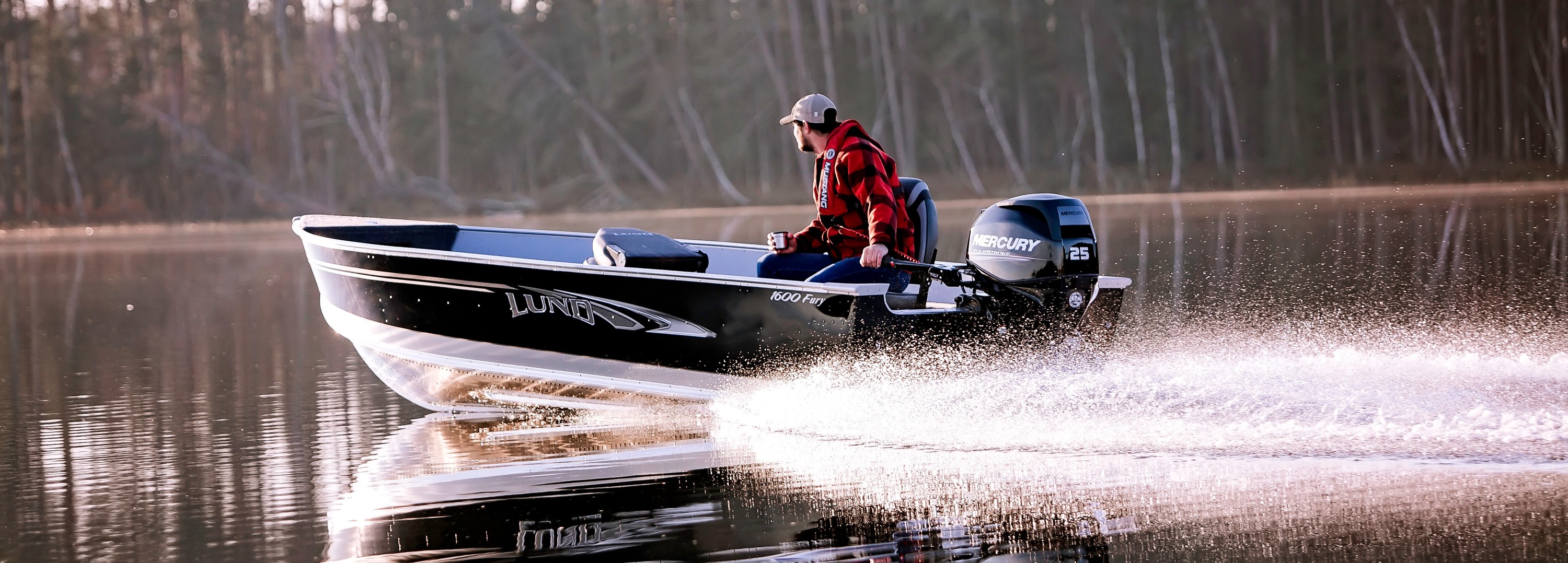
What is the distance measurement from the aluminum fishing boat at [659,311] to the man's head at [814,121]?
0.47 metres

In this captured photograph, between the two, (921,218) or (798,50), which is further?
(798,50)

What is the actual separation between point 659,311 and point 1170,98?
38620 mm

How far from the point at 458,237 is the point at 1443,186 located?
110 feet

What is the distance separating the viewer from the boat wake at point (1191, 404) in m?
5.68

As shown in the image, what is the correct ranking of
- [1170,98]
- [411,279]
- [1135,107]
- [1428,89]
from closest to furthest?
[411,279], [1428,89], [1170,98], [1135,107]

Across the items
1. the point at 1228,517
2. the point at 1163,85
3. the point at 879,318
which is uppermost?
the point at 1163,85

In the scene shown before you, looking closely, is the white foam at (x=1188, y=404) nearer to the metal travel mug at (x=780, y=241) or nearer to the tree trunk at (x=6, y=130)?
the metal travel mug at (x=780, y=241)

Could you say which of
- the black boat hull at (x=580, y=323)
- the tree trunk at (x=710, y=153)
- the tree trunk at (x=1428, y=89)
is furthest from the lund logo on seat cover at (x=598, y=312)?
the tree trunk at (x=710, y=153)

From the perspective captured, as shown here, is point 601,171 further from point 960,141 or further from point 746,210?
point 960,141

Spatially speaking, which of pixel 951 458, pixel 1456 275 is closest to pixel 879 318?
pixel 951 458

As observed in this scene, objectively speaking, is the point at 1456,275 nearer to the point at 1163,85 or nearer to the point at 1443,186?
the point at 1443,186

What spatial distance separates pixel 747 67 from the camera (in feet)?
165

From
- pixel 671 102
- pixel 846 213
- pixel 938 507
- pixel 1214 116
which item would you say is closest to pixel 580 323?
pixel 846 213

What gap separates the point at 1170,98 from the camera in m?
43.6
